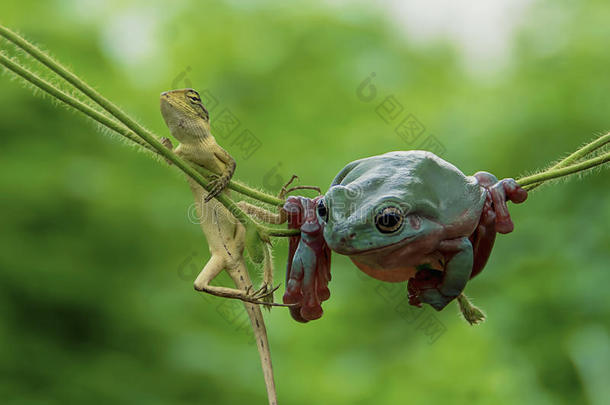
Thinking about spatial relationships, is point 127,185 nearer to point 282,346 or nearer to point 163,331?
point 163,331

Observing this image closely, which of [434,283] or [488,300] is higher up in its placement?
[434,283]

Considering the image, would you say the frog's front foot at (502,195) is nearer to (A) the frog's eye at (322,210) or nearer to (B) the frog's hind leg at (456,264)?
(B) the frog's hind leg at (456,264)

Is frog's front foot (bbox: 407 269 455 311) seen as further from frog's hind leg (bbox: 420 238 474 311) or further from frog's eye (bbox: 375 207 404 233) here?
frog's eye (bbox: 375 207 404 233)

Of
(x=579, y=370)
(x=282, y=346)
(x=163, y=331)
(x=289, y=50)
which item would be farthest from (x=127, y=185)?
(x=579, y=370)

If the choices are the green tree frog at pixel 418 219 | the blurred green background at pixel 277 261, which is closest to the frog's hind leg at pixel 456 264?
the green tree frog at pixel 418 219

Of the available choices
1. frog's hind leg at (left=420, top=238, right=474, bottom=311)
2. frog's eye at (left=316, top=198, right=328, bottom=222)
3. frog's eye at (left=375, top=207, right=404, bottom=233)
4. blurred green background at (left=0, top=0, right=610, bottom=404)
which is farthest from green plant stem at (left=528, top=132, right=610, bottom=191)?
blurred green background at (left=0, top=0, right=610, bottom=404)

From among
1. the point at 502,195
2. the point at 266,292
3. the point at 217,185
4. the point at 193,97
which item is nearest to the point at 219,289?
the point at 266,292
